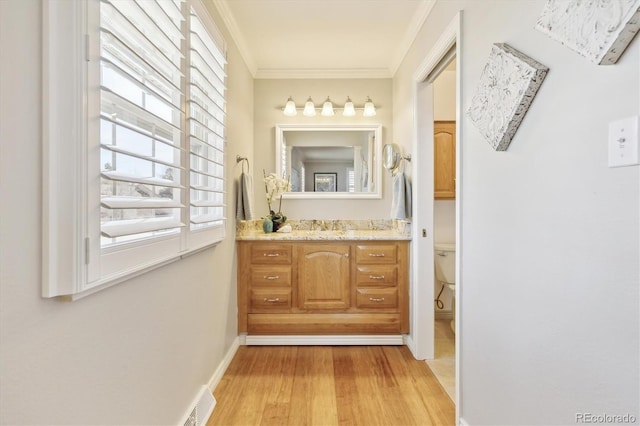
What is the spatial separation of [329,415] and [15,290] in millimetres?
1629

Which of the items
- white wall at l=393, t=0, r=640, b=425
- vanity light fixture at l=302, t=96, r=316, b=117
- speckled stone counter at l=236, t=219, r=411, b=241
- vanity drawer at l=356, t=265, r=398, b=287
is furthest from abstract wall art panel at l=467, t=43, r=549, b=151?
vanity light fixture at l=302, t=96, r=316, b=117

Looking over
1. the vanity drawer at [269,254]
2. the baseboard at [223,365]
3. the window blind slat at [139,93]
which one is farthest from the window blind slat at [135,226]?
the vanity drawer at [269,254]

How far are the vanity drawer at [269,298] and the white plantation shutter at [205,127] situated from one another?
83 centimetres

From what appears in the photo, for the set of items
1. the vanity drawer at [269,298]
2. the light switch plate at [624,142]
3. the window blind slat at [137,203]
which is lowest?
the vanity drawer at [269,298]

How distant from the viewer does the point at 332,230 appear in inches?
129

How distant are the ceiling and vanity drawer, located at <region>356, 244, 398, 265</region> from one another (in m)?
1.68

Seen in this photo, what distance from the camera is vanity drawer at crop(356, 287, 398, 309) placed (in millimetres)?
2648

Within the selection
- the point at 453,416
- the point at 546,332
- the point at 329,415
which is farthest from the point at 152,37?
the point at 453,416

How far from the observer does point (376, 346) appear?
2637 mm

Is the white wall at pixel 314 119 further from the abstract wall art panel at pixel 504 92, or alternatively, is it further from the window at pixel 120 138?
the abstract wall art panel at pixel 504 92

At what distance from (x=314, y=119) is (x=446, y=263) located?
198cm

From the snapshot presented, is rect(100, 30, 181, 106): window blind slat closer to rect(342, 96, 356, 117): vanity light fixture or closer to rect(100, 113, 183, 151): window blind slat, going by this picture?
rect(100, 113, 183, 151): window blind slat

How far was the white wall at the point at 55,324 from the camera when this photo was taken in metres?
0.69

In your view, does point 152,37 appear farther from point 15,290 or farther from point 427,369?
point 427,369
